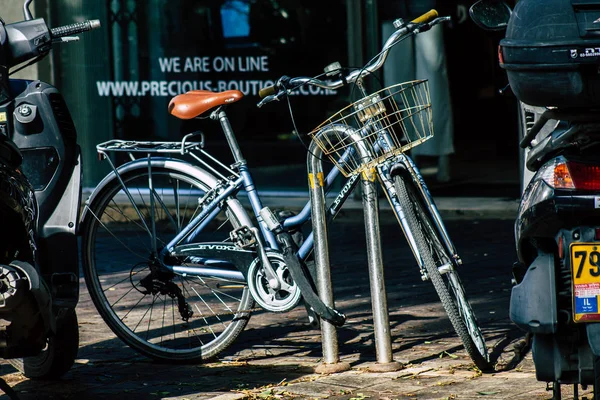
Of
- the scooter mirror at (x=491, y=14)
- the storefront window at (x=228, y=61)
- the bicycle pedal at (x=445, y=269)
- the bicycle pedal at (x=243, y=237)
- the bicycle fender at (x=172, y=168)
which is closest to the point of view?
the scooter mirror at (x=491, y=14)

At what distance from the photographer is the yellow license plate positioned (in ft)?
11.0

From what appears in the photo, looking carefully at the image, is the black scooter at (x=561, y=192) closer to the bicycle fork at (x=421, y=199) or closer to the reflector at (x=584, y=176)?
the reflector at (x=584, y=176)

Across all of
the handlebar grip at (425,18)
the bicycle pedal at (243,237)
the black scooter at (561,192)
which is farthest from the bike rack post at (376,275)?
the black scooter at (561,192)

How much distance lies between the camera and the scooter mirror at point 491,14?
3.86 metres

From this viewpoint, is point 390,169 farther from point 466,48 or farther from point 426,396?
point 466,48

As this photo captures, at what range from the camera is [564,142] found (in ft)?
11.4

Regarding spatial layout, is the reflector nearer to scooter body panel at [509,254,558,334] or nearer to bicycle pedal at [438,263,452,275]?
scooter body panel at [509,254,558,334]

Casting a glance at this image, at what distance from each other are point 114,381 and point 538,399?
1.85 meters

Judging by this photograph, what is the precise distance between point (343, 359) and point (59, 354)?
1.27 metres

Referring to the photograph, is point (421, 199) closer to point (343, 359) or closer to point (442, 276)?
point (442, 276)

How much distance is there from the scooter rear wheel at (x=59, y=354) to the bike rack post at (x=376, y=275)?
52.0 inches

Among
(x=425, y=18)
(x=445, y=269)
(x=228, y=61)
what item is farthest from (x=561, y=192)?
(x=228, y=61)

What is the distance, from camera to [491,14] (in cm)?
388

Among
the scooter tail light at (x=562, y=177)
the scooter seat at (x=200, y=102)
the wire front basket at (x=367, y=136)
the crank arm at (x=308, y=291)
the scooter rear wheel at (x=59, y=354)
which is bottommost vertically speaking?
the scooter rear wheel at (x=59, y=354)
